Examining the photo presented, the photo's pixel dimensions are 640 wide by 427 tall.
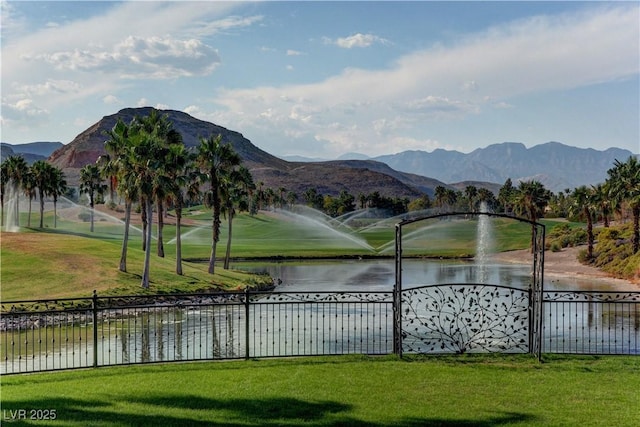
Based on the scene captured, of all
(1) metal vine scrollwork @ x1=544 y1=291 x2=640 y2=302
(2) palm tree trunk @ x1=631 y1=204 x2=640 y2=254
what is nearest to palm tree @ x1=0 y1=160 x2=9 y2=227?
(1) metal vine scrollwork @ x1=544 y1=291 x2=640 y2=302

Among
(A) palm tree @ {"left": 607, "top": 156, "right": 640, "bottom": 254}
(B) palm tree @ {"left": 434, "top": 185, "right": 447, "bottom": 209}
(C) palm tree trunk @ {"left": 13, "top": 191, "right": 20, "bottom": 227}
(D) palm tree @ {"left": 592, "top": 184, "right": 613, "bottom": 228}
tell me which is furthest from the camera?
(B) palm tree @ {"left": 434, "top": 185, "right": 447, "bottom": 209}

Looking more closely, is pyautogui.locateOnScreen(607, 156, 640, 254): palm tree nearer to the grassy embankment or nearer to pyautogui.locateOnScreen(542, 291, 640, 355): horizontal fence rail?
the grassy embankment

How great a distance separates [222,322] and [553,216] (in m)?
124

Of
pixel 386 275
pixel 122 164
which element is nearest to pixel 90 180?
pixel 386 275

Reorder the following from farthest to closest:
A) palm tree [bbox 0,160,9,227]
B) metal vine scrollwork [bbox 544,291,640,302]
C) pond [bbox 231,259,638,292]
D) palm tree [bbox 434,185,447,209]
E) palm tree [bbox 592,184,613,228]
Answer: palm tree [bbox 434,185,447,209]
palm tree [bbox 0,160,9,227]
palm tree [bbox 592,184,613,228]
pond [bbox 231,259,638,292]
metal vine scrollwork [bbox 544,291,640,302]

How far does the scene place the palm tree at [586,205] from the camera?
69.1 meters

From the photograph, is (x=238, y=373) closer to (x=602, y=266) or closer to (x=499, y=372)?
(x=499, y=372)

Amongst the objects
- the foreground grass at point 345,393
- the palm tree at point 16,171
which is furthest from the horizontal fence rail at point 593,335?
the palm tree at point 16,171

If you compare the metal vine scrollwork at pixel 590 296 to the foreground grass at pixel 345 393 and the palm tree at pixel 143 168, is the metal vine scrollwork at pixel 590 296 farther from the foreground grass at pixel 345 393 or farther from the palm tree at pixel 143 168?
the palm tree at pixel 143 168

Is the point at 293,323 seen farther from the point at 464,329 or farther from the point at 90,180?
the point at 90,180

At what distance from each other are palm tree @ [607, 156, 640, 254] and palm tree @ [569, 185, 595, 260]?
4.87 meters

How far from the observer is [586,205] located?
234ft

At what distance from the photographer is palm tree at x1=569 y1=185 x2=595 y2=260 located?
2719 inches

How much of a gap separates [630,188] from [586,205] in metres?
10.3
